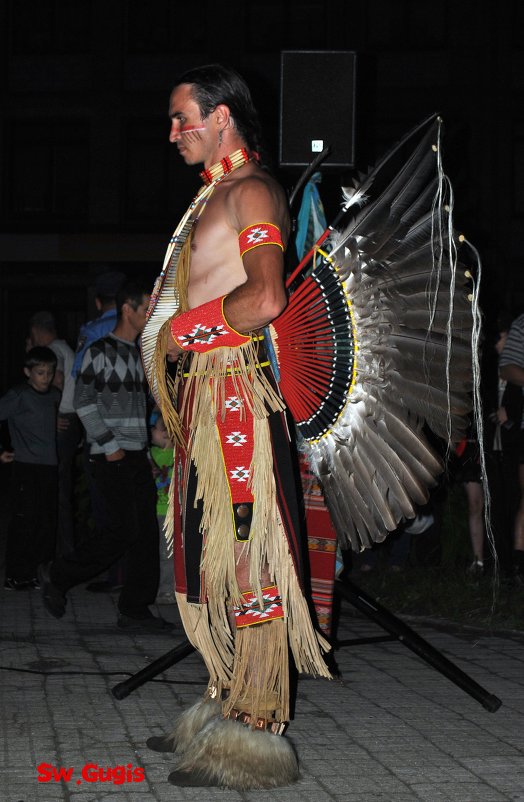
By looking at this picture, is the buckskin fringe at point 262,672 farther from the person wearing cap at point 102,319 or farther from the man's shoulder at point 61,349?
the man's shoulder at point 61,349

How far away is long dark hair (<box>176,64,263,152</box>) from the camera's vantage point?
11.7 feet

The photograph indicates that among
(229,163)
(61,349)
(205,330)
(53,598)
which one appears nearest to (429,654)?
(205,330)

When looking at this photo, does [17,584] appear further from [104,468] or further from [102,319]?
[102,319]

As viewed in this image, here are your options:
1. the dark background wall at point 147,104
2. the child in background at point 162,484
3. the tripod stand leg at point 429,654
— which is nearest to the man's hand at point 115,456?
the child in background at point 162,484

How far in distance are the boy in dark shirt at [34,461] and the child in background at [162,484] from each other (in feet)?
2.92

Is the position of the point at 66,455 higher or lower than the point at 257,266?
lower

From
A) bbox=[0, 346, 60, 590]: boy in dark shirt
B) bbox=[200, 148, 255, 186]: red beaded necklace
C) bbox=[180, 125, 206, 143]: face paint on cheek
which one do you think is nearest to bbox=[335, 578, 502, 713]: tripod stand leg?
bbox=[200, 148, 255, 186]: red beaded necklace

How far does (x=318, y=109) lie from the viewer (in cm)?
536

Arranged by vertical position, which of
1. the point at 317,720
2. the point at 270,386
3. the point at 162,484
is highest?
the point at 270,386

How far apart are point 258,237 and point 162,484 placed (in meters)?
3.92

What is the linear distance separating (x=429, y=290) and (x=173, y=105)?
105 centimetres

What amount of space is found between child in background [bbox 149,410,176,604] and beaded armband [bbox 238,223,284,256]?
11.7ft

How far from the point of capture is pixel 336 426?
146 inches

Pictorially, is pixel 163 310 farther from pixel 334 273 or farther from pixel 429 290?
pixel 429 290
